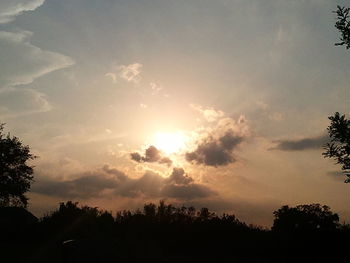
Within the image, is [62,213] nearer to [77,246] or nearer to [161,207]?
[161,207]

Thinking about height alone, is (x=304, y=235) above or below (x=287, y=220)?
below

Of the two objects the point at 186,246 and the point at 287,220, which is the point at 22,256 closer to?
the point at 186,246

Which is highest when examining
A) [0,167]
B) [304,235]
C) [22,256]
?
[0,167]

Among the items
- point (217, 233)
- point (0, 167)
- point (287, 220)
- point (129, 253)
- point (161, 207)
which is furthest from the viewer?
point (287, 220)

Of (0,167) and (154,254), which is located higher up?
(0,167)

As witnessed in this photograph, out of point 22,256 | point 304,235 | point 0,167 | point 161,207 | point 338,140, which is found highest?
point 0,167

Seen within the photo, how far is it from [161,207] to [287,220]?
1409 inches

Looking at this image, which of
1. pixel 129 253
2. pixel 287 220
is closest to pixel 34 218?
pixel 287 220

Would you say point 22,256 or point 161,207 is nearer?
point 22,256

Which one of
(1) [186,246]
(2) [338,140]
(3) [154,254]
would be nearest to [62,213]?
(1) [186,246]

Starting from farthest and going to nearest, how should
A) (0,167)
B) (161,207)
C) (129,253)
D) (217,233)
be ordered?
(0,167)
(161,207)
(217,233)
(129,253)

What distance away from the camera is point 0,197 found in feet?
171

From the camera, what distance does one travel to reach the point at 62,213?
32.6 meters

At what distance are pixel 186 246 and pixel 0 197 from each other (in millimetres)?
35638
